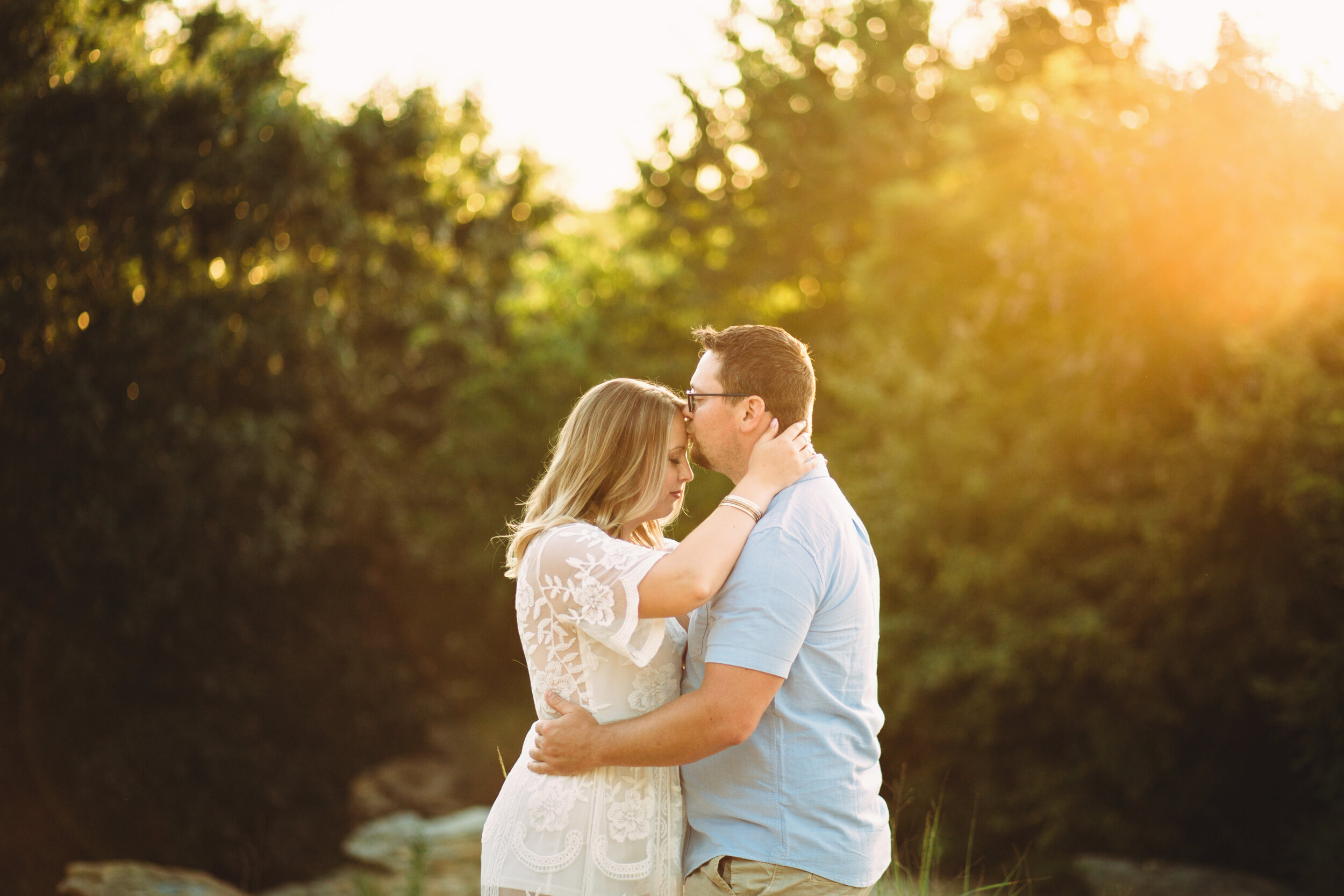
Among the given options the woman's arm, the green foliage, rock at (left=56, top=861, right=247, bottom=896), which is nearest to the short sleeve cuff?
the woman's arm

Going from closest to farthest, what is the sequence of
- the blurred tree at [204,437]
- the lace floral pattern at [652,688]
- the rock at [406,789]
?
the lace floral pattern at [652,688] < the blurred tree at [204,437] < the rock at [406,789]

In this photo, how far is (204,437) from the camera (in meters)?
12.9

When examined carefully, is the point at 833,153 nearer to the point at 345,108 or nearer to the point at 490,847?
the point at 345,108

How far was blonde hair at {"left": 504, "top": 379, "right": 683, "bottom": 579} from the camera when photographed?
8.63 feet

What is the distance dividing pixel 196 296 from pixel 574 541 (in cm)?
1195

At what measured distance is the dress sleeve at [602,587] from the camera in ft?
7.86

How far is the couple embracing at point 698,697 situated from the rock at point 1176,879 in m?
6.78

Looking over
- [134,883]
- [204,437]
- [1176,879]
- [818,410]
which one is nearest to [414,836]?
[134,883]

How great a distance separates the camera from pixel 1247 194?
9.32 metres

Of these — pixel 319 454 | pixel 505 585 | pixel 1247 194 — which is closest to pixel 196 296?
pixel 319 454

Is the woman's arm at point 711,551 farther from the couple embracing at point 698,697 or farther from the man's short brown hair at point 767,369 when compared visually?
the man's short brown hair at point 767,369

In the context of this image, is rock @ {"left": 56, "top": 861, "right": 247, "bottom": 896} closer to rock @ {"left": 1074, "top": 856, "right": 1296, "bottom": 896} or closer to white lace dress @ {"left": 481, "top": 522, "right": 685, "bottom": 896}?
rock @ {"left": 1074, "top": 856, "right": 1296, "bottom": 896}

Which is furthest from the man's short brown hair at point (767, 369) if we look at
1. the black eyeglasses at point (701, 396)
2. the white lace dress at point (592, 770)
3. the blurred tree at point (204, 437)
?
the blurred tree at point (204, 437)

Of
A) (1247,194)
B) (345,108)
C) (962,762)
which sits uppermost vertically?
(345,108)
